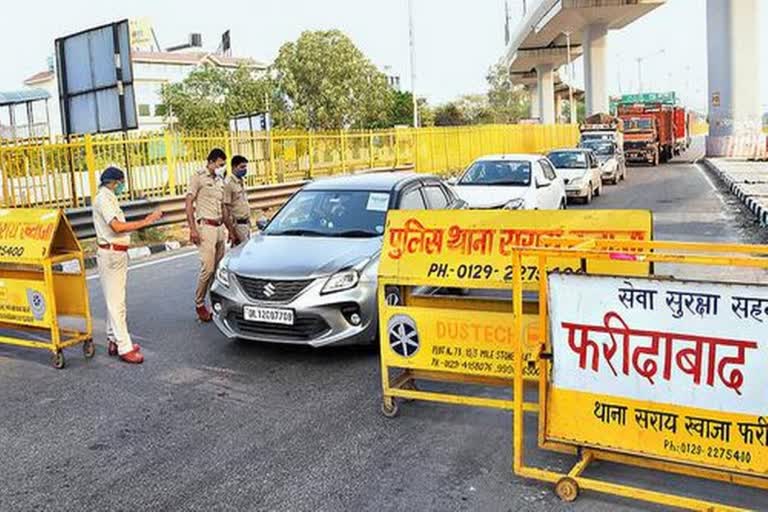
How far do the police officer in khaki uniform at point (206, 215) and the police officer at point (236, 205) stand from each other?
25.1 inches

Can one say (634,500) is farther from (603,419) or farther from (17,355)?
(17,355)

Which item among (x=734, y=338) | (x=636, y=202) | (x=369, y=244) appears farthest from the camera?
(x=636, y=202)

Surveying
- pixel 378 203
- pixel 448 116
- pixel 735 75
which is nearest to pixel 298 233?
pixel 378 203

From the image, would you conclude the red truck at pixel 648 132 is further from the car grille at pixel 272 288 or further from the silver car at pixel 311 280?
the car grille at pixel 272 288

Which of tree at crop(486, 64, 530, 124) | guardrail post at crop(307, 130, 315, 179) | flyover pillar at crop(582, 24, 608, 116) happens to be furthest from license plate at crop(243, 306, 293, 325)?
tree at crop(486, 64, 530, 124)

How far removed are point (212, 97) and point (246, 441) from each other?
52.8 meters

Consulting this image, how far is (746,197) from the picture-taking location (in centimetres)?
1708

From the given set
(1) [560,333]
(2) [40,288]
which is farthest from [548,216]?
(2) [40,288]

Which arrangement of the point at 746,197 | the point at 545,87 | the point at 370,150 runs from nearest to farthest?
the point at 746,197, the point at 370,150, the point at 545,87

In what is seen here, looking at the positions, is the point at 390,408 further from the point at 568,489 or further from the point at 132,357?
the point at 132,357

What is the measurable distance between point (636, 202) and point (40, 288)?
1561 cm

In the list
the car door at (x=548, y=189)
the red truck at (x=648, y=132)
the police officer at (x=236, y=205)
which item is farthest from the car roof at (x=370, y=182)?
the red truck at (x=648, y=132)

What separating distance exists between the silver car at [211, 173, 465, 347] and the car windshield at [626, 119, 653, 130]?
31.1 meters

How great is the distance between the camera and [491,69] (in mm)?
96250
